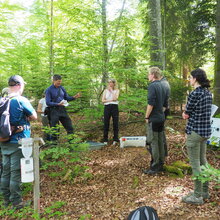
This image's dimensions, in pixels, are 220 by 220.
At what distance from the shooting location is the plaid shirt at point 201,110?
3.02 metres

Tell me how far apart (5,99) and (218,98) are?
598 centimetres

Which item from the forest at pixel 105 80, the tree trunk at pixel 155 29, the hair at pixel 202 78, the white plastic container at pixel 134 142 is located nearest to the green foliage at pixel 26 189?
the forest at pixel 105 80

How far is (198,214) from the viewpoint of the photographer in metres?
2.90

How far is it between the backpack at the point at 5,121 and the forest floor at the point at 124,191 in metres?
1.37

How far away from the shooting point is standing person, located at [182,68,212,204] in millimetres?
3029

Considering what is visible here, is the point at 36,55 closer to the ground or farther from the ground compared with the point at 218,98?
farther from the ground

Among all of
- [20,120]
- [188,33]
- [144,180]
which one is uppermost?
[188,33]

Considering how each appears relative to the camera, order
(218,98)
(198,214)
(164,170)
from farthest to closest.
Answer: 1. (218,98)
2. (164,170)
3. (198,214)

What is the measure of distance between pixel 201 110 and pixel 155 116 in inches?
50.3

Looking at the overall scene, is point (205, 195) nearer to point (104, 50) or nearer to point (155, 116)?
point (155, 116)

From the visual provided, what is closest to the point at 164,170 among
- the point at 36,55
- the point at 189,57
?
the point at 36,55

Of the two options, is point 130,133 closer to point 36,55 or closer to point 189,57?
point 36,55

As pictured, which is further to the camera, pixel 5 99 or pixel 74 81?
pixel 74 81

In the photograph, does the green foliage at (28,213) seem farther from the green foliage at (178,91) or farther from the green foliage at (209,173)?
the green foliage at (178,91)
